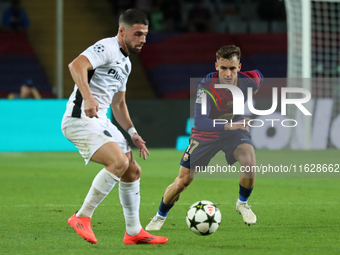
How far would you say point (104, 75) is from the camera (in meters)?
4.91

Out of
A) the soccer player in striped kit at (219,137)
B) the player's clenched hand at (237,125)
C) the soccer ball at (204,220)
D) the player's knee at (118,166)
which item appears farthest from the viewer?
the soccer player in striped kit at (219,137)

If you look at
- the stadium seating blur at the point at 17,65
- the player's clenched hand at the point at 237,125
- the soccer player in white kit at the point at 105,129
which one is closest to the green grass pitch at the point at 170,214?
the soccer player in white kit at the point at 105,129

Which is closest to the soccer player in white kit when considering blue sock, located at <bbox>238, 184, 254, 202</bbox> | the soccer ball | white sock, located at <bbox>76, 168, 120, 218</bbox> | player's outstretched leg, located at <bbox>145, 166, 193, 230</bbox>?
white sock, located at <bbox>76, 168, 120, 218</bbox>

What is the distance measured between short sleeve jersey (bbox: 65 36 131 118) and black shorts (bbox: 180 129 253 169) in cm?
103

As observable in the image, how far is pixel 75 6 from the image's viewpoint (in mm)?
22484

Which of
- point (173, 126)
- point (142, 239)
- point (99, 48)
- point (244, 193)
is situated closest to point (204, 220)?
point (142, 239)

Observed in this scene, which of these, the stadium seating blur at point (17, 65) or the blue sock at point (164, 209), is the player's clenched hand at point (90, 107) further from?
the stadium seating blur at point (17, 65)

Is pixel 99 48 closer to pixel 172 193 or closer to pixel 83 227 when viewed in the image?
pixel 83 227

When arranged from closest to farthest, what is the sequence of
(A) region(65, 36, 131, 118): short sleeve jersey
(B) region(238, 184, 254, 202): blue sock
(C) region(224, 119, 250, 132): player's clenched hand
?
(A) region(65, 36, 131, 118): short sleeve jersey < (C) region(224, 119, 250, 132): player's clenched hand < (B) region(238, 184, 254, 202): blue sock

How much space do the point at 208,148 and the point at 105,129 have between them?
124 centimetres

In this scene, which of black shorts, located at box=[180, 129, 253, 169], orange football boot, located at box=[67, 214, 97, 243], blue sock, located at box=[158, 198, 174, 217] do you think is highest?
black shorts, located at box=[180, 129, 253, 169]

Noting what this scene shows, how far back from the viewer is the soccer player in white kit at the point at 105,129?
4.70 m

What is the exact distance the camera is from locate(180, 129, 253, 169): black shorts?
5.62 m

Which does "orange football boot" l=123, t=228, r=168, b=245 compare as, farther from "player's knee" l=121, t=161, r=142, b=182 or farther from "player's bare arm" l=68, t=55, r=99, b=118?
"player's bare arm" l=68, t=55, r=99, b=118
